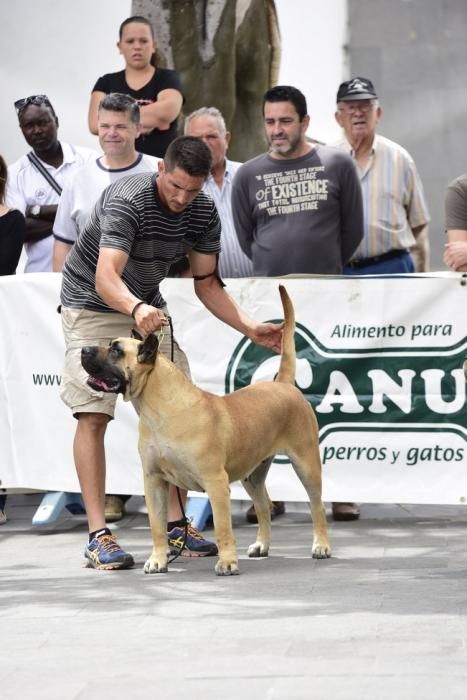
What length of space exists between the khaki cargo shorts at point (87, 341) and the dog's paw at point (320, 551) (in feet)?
3.85

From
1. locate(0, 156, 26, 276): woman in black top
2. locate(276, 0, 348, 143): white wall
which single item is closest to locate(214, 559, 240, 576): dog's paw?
locate(0, 156, 26, 276): woman in black top

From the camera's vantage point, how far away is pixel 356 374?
857 cm

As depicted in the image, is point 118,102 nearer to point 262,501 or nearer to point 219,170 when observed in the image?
point 219,170

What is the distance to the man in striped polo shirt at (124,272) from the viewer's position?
274 inches

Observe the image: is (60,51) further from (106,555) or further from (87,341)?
(106,555)

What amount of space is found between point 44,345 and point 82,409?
5.15 feet

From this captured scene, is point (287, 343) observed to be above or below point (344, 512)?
above

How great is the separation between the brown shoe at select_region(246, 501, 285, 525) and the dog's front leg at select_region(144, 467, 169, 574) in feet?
5.64

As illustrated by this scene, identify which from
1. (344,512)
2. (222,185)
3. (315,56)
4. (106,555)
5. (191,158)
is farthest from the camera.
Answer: (315,56)

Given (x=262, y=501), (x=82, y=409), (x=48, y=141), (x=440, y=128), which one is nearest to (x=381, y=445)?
(x=262, y=501)

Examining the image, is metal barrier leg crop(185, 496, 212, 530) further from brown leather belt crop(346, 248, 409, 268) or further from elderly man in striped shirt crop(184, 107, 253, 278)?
brown leather belt crop(346, 248, 409, 268)

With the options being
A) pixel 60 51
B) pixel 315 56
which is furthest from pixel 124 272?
pixel 315 56

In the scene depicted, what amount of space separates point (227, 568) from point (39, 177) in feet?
12.5

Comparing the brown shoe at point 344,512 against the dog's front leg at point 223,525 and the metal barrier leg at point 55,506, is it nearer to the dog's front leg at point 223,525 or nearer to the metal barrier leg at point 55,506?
the metal barrier leg at point 55,506
